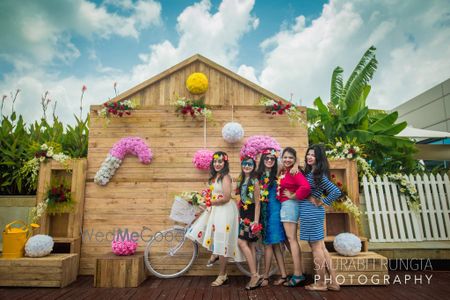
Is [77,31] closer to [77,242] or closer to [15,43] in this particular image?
[15,43]

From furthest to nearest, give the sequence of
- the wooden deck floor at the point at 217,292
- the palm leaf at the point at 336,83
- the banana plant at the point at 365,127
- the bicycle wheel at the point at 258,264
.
A: the palm leaf at the point at 336,83, the banana plant at the point at 365,127, the bicycle wheel at the point at 258,264, the wooden deck floor at the point at 217,292

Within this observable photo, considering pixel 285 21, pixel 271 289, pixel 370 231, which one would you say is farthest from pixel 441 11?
pixel 271 289

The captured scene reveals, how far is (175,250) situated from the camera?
4418mm

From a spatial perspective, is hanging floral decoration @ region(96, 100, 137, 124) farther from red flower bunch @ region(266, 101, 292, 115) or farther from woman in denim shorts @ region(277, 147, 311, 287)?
woman in denim shorts @ region(277, 147, 311, 287)

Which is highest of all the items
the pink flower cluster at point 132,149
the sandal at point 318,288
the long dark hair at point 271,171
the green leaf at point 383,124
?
the green leaf at point 383,124

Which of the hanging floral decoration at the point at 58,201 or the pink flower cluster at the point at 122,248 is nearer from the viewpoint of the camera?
the pink flower cluster at the point at 122,248

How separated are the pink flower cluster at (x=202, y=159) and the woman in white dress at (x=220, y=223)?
73 centimetres

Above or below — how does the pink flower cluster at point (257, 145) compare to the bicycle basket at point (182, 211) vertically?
above

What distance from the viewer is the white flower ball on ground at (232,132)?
4.83 meters

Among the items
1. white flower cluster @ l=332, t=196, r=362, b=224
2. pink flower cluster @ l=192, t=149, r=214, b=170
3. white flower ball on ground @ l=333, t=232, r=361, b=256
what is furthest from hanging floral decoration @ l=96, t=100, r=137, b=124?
white flower ball on ground @ l=333, t=232, r=361, b=256

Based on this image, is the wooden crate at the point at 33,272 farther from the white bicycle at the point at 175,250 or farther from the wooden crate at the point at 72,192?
the white bicycle at the point at 175,250

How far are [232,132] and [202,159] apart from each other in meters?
0.73

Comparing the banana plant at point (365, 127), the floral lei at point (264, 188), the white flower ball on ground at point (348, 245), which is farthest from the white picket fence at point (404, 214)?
the floral lei at point (264, 188)

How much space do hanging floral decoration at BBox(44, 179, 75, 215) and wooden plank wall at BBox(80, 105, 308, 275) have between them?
27cm
